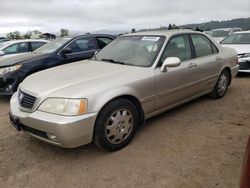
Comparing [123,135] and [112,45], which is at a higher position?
[112,45]

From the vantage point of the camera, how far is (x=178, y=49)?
475cm

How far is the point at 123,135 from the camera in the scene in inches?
149

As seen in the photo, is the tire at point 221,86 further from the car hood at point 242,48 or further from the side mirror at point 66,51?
the side mirror at point 66,51

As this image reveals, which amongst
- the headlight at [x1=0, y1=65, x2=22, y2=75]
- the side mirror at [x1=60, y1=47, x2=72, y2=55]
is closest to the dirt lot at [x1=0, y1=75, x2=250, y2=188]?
the headlight at [x1=0, y1=65, x2=22, y2=75]

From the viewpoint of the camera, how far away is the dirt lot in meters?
3.09

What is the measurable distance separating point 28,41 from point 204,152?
7.71 m

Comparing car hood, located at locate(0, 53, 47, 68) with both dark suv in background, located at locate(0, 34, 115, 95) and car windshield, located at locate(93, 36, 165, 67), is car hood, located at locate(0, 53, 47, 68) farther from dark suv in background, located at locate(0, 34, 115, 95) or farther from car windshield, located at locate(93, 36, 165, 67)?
car windshield, located at locate(93, 36, 165, 67)

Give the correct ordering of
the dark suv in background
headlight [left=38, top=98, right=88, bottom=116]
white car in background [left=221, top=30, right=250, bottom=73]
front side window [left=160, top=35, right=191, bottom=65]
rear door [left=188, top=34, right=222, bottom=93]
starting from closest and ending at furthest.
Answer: headlight [left=38, top=98, right=88, bottom=116], front side window [left=160, top=35, right=191, bottom=65], rear door [left=188, top=34, right=222, bottom=93], the dark suv in background, white car in background [left=221, top=30, right=250, bottom=73]

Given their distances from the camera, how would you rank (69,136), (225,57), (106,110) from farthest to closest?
(225,57) < (106,110) < (69,136)

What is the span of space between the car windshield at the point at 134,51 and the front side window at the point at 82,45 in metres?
2.33

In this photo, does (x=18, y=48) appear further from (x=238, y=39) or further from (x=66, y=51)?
(x=238, y=39)

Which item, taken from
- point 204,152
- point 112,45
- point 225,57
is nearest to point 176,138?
point 204,152

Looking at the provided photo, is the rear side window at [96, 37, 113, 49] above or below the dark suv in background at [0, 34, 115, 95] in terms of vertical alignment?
above

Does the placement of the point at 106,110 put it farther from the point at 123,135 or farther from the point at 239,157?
the point at 239,157
